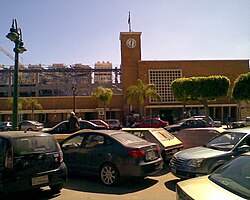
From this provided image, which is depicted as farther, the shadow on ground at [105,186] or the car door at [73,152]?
the car door at [73,152]

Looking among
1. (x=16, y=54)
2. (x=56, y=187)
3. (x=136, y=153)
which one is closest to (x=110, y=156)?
(x=136, y=153)

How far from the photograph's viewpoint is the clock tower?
165 ft

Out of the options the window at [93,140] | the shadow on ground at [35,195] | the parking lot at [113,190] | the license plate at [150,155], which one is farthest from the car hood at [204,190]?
the window at [93,140]

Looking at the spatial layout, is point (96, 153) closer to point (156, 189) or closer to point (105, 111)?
point (156, 189)

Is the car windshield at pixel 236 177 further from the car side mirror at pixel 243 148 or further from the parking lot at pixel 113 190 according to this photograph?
the car side mirror at pixel 243 148

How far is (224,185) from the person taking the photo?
340 cm

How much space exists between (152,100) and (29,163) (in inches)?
1646

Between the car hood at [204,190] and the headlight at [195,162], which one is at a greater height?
the car hood at [204,190]

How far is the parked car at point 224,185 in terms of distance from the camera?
10.2ft

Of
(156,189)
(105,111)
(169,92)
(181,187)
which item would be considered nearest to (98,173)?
(156,189)

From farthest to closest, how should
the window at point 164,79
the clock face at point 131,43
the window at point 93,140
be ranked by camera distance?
the clock face at point 131,43
the window at point 164,79
the window at point 93,140

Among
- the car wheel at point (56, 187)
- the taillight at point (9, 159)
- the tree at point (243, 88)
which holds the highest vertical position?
the tree at point (243, 88)

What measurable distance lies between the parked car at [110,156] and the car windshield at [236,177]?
3625mm

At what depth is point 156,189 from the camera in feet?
23.6
